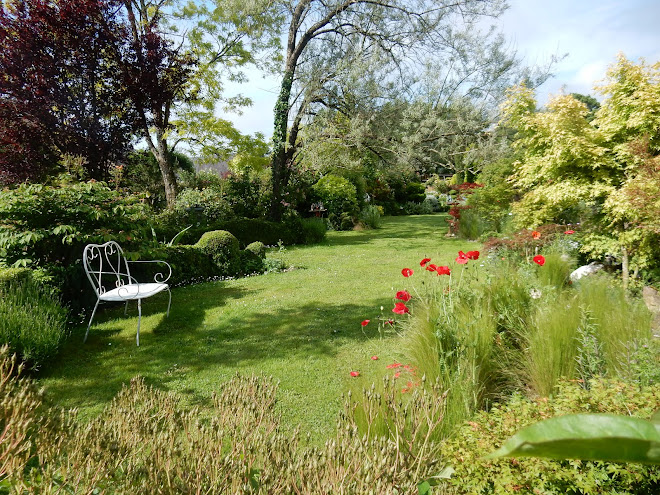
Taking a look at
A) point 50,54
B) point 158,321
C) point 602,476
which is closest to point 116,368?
point 158,321

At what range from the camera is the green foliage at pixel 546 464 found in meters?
1.49

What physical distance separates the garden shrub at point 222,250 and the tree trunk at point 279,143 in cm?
461

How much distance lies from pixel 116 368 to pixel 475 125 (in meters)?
12.1

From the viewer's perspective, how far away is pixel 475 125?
41.7ft

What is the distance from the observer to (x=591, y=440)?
24cm

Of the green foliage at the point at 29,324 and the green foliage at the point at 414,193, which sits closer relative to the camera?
the green foliage at the point at 29,324

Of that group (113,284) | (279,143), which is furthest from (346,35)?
(113,284)

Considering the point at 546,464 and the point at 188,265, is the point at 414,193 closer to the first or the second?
the point at 188,265

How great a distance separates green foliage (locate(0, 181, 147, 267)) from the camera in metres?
4.70

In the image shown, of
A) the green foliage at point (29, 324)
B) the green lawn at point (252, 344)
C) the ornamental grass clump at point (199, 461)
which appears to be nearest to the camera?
the ornamental grass clump at point (199, 461)

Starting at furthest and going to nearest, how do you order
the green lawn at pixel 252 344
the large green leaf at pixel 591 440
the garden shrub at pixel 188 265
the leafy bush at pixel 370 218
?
1. the leafy bush at pixel 370 218
2. the garden shrub at pixel 188 265
3. the green lawn at pixel 252 344
4. the large green leaf at pixel 591 440

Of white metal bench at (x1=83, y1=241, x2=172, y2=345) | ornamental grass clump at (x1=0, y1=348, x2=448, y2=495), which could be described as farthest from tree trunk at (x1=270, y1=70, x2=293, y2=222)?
ornamental grass clump at (x1=0, y1=348, x2=448, y2=495)

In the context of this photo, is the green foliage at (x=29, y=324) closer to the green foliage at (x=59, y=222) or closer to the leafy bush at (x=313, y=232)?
the green foliage at (x=59, y=222)

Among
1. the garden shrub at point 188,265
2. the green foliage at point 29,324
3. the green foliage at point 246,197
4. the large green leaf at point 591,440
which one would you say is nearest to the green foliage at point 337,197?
the green foliage at point 246,197
